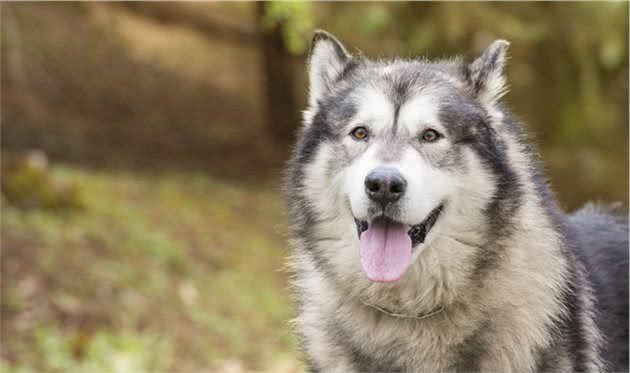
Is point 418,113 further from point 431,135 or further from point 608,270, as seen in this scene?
point 608,270

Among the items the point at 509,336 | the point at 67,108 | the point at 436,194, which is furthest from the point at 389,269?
the point at 67,108

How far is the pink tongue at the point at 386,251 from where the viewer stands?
12.6 ft

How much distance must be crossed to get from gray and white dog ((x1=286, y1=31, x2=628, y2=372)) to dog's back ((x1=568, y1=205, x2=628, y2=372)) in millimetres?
163

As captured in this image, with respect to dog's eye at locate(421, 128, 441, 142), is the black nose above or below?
below

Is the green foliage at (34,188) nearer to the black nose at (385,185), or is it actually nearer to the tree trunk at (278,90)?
the tree trunk at (278,90)

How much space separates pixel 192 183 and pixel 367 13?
382 centimetres

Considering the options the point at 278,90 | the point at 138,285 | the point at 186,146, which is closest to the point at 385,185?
the point at 138,285

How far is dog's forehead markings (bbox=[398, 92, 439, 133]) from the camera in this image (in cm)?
390

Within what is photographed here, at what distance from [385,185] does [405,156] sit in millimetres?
192

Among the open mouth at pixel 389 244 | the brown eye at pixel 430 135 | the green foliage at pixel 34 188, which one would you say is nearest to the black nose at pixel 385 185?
the open mouth at pixel 389 244

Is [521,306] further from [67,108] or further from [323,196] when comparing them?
[67,108]

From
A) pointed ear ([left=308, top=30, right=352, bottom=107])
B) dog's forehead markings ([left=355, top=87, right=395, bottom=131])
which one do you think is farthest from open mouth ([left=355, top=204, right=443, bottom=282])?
pointed ear ([left=308, top=30, right=352, bottom=107])

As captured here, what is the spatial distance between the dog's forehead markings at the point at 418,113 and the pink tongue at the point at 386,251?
0.44 meters

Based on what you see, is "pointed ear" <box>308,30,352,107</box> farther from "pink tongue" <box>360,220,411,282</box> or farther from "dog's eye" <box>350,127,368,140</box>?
"pink tongue" <box>360,220,411,282</box>
